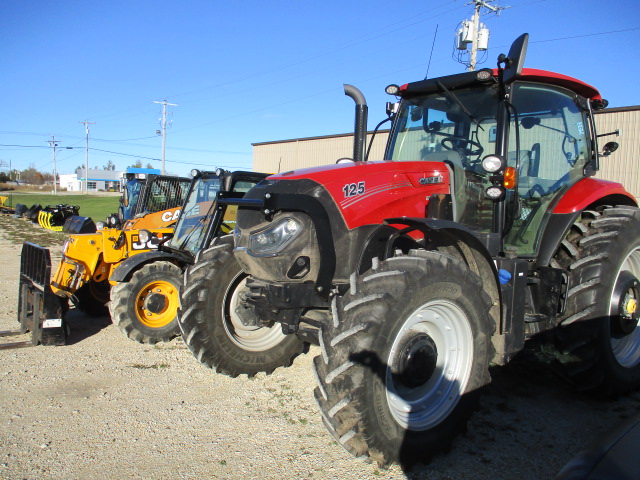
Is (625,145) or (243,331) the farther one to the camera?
(625,145)

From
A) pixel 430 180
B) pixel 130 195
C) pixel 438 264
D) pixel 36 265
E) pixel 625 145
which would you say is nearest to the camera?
pixel 438 264

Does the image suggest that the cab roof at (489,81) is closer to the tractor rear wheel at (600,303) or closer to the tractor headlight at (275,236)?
the tractor rear wheel at (600,303)

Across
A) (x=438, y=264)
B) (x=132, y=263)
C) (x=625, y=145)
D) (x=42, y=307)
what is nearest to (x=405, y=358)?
(x=438, y=264)

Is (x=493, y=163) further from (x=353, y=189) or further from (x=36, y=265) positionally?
(x=36, y=265)

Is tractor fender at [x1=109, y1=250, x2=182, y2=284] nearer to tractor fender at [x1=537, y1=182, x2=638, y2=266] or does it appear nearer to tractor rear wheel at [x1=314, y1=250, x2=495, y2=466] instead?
tractor rear wheel at [x1=314, y1=250, x2=495, y2=466]

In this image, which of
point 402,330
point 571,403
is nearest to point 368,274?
point 402,330

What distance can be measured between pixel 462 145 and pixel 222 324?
2.54 m

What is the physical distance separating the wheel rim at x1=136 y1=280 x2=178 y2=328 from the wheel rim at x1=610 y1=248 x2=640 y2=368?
4.64 metres

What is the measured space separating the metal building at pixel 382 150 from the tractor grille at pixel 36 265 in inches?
109

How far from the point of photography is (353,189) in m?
3.38

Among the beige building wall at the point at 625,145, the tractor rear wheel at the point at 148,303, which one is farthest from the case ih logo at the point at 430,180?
the beige building wall at the point at 625,145

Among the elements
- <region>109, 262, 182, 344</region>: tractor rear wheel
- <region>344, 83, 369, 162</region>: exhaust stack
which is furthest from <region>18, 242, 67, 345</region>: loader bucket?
<region>344, 83, 369, 162</region>: exhaust stack

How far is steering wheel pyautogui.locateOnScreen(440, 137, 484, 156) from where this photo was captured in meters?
4.09

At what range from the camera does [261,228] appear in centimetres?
342
